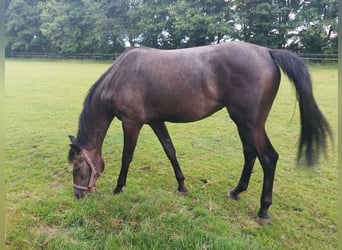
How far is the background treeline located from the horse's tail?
711 centimetres

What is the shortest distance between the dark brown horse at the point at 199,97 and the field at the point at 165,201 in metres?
0.24

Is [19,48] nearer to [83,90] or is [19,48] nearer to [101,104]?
[83,90]

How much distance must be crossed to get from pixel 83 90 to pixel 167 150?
7.65 metres

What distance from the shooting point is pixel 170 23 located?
1159 centimetres

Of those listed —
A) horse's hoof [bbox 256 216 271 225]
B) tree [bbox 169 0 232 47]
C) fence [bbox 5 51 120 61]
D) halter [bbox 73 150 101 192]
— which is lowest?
horse's hoof [bbox 256 216 271 225]

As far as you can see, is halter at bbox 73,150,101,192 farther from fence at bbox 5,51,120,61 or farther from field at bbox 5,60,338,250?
fence at bbox 5,51,120,61

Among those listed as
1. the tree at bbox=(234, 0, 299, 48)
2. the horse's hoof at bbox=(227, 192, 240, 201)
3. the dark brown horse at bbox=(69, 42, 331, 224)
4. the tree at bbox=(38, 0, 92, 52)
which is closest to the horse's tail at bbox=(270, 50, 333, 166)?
the dark brown horse at bbox=(69, 42, 331, 224)

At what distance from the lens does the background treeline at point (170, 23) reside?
1051 centimetres

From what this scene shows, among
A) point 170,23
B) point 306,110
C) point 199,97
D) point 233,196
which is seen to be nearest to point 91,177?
point 199,97

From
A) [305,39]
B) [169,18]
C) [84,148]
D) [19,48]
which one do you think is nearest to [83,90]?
[169,18]

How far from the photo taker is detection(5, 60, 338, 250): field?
201 cm

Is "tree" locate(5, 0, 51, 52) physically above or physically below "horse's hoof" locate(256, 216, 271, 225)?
above

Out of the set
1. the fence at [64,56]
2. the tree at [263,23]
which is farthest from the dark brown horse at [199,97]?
the fence at [64,56]

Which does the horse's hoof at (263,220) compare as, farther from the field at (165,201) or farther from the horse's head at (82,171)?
the horse's head at (82,171)
